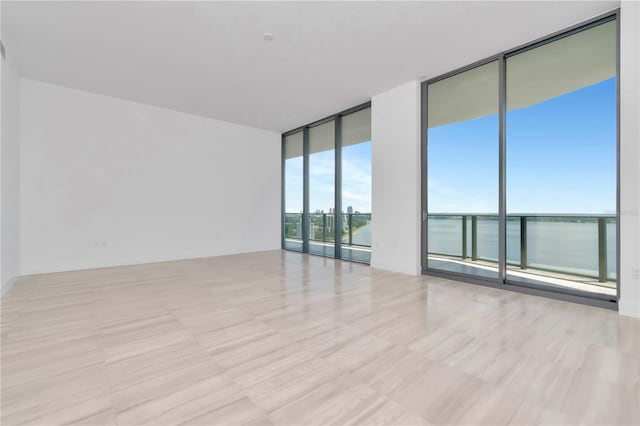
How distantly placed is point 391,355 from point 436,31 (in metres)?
3.29

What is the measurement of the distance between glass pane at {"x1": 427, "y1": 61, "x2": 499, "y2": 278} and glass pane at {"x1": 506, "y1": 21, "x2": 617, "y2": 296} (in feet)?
0.83

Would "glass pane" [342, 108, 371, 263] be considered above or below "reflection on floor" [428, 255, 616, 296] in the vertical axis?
above

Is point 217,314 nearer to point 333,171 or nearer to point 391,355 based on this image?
point 391,355

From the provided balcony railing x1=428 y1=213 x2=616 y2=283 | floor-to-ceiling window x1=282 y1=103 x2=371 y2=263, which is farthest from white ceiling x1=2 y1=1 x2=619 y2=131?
balcony railing x1=428 y1=213 x2=616 y2=283

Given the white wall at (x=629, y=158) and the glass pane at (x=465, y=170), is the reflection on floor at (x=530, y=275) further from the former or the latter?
the white wall at (x=629, y=158)

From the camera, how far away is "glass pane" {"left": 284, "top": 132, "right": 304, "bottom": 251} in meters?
6.87

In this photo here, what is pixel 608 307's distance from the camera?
8.95ft

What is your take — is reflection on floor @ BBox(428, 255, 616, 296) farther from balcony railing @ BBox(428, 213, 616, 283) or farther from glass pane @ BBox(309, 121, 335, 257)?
glass pane @ BBox(309, 121, 335, 257)

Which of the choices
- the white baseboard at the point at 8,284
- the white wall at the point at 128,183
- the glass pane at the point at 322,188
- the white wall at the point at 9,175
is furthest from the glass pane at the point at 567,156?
the white wall at the point at 9,175

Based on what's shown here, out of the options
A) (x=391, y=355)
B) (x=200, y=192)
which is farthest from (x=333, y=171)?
(x=391, y=355)

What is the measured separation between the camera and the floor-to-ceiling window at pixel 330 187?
17.8 ft

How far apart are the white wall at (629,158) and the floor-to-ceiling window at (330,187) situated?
321 centimetres

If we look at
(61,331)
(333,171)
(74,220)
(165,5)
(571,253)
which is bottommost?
(61,331)

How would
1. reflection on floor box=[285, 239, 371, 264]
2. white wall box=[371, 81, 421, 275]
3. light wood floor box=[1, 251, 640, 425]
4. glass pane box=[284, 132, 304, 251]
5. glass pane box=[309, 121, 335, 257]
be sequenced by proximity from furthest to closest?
glass pane box=[284, 132, 304, 251]
glass pane box=[309, 121, 335, 257]
reflection on floor box=[285, 239, 371, 264]
white wall box=[371, 81, 421, 275]
light wood floor box=[1, 251, 640, 425]
